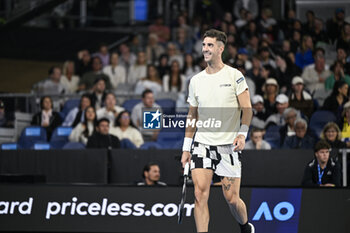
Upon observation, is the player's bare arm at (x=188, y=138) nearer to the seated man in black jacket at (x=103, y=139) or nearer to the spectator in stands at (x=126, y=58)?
the seated man in black jacket at (x=103, y=139)

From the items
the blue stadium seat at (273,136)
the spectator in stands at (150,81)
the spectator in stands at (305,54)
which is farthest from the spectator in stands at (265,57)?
the blue stadium seat at (273,136)

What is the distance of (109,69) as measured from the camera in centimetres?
1591

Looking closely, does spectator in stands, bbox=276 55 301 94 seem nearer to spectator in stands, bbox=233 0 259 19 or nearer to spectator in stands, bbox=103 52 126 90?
spectator in stands, bbox=103 52 126 90

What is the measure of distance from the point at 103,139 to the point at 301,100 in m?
2.98

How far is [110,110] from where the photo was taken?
1277 cm

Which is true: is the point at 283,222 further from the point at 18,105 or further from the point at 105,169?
the point at 18,105

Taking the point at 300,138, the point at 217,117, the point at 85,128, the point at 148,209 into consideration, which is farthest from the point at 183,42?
the point at 217,117

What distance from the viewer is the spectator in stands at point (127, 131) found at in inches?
459

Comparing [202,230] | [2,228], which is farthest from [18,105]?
[202,230]

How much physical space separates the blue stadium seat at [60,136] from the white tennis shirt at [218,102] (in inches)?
197

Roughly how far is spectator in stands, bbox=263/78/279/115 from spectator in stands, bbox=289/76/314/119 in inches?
10.4

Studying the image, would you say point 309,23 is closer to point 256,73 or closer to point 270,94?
point 256,73

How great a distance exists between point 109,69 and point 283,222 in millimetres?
7735

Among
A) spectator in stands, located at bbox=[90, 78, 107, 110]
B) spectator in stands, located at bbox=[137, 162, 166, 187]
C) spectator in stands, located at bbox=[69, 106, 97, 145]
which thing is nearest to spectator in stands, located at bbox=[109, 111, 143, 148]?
spectator in stands, located at bbox=[69, 106, 97, 145]
